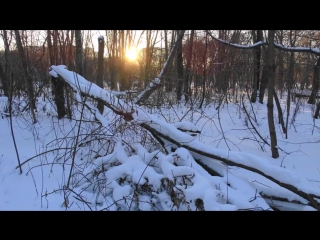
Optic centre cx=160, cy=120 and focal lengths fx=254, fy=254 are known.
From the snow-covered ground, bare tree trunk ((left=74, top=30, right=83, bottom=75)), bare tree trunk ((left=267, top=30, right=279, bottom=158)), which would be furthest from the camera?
bare tree trunk ((left=74, top=30, right=83, bottom=75))

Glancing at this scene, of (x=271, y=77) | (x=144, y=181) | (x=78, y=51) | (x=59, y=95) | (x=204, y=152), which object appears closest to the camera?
(x=144, y=181)

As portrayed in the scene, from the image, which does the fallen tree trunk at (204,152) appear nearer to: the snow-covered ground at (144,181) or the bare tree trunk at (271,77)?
the snow-covered ground at (144,181)

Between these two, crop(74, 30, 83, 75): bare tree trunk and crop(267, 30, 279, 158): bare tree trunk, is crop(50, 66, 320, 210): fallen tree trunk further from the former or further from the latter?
crop(74, 30, 83, 75): bare tree trunk

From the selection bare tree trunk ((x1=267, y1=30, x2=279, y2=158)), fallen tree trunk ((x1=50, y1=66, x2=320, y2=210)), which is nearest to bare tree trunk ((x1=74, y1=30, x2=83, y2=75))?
fallen tree trunk ((x1=50, y1=66, x2=320, y2=210))

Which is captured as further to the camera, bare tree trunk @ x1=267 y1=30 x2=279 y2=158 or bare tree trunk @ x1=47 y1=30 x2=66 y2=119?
bare tree trunk @ x1=47 y1=30 x2=66 y2=119

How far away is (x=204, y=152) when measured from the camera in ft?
10.00

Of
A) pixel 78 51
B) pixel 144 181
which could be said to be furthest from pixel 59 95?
pixel 144 181

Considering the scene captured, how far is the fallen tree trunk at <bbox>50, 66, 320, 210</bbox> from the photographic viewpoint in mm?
2592

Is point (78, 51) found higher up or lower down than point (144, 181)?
higher up

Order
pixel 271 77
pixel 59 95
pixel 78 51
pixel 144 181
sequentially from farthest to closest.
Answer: pixel 78 51 < pixel 59 95 < pixel 271 77 < pixel 144 181

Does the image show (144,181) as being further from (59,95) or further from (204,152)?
(59,95)

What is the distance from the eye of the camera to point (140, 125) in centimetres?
340
